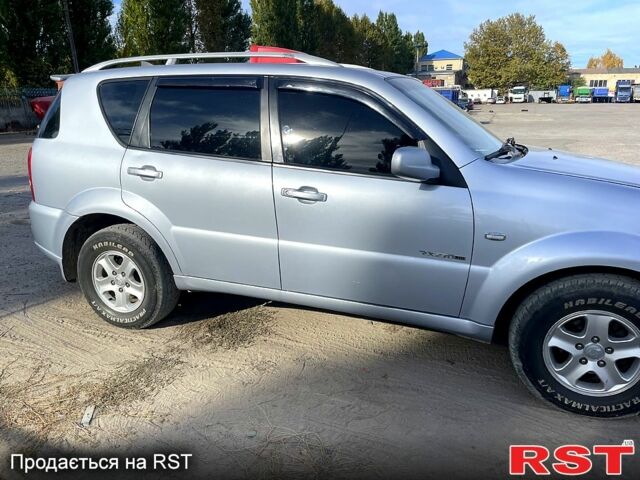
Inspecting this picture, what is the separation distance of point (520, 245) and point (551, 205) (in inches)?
10.3

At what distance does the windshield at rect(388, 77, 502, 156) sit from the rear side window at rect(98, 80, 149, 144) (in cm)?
183

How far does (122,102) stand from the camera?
12.4 ft

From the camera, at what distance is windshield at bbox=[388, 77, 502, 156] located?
3.18 meters

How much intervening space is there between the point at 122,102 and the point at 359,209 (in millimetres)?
1996

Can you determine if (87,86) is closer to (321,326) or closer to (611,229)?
(321,326)

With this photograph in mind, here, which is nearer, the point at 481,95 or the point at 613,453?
the point at 613,453

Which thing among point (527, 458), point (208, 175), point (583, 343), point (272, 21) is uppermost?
point (272, 21)

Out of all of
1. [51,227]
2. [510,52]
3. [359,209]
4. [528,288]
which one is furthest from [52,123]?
[510,52]

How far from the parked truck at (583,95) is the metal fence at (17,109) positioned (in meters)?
71.8

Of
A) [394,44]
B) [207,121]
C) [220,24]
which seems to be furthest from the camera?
[394,44]

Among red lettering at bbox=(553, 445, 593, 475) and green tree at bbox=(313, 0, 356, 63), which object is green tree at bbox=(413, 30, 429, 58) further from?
red lettering at bbox=(553, 445, 593, 475)

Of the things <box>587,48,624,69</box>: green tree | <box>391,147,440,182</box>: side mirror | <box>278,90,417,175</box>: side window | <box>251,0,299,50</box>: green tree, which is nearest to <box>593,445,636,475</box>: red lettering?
<box>391,147,440,182</box>: side mirror

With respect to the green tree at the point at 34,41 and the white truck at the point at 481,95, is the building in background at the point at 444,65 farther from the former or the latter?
the green tree at the point at 34,41

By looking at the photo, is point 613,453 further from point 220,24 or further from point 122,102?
point 220,24
